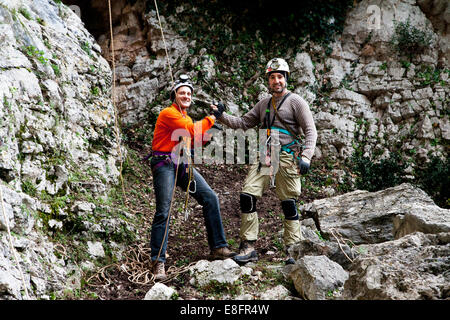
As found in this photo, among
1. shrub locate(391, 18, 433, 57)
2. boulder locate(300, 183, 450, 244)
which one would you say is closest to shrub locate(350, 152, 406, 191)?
boulder locate(300, 183, 450, 244)

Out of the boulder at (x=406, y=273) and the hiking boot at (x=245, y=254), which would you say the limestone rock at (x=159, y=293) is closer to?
the hiking boot at (x=245, y=254)

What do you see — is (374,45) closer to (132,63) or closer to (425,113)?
(425,113)

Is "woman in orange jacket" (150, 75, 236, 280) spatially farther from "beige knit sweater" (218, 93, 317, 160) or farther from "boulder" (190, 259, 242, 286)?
"beige knit sweater" (218, 93, 317, 160)

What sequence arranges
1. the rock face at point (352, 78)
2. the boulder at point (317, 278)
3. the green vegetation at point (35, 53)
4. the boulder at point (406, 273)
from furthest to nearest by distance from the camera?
the rock face at point (352, 78) < the green vegetation at point (35, 53) < the boulder at point (317, 278) < the boulder at point (406, 273)

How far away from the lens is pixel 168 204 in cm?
429

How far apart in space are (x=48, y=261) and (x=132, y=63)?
709 centimetres

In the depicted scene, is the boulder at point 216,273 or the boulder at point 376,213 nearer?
the boulder at point 216,273

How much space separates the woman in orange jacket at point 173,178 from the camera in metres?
4.24

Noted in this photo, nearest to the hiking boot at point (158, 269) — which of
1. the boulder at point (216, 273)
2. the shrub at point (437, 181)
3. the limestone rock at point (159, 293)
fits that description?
the boulder at point (216, 273)

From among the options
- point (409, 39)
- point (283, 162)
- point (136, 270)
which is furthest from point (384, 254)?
point (409, 39)

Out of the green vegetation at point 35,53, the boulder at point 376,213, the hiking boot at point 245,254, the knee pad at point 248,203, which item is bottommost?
the hiking boot at point 245,254

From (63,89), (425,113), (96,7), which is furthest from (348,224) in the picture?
(96,7)

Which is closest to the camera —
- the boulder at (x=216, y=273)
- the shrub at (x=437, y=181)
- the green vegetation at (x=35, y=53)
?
the boulder at (x=216, y=273)

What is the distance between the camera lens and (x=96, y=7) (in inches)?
383
